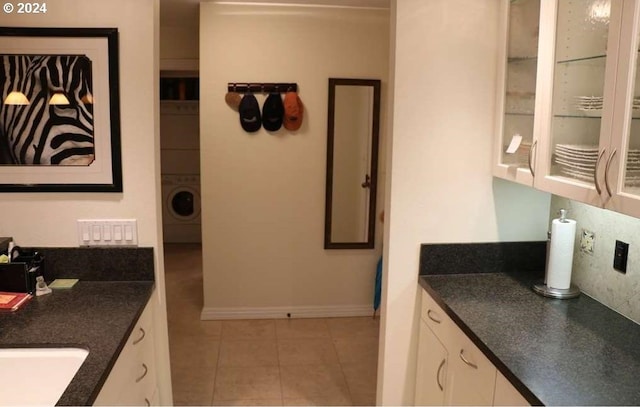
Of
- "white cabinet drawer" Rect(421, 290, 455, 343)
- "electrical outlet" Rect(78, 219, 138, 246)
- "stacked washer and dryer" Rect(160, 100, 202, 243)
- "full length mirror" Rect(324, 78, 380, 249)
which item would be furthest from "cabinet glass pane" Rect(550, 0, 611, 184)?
"stacked washer and dryer" Rect(160, 100, 202, 243)

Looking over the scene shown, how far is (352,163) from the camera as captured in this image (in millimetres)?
4016

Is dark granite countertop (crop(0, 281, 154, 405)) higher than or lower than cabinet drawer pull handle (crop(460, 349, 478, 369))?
higher

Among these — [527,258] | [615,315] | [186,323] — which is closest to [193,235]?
[186,323]

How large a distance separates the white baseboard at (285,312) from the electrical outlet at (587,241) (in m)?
2.27

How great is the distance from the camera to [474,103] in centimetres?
222

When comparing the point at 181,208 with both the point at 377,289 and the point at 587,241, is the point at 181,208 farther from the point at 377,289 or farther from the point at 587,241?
the point at 587,241

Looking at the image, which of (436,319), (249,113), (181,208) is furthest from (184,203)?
(436,319)

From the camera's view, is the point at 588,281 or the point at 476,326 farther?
the point at 588,281

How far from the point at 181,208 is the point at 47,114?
4.37 m

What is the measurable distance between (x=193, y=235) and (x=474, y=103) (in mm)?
4848

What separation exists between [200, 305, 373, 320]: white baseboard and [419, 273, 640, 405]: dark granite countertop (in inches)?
77.9

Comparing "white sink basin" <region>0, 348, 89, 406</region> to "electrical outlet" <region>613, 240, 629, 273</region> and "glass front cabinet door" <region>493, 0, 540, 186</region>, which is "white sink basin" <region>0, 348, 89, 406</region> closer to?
"glass front cabinet door" <region>493, 0, 540, 186</region>

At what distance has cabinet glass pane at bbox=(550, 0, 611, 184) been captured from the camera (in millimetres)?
1625

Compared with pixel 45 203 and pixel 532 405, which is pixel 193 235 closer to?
pixel 45 203
